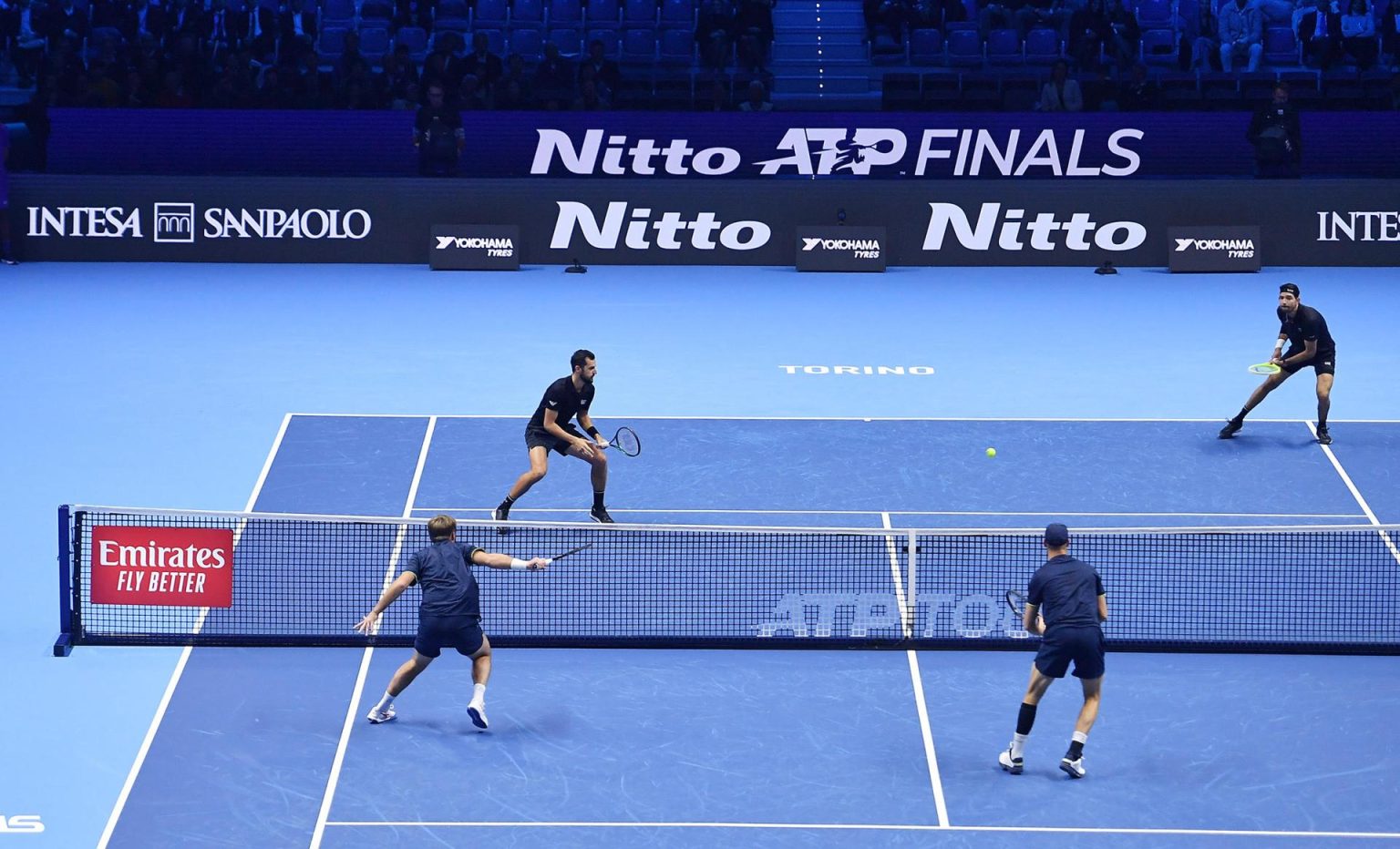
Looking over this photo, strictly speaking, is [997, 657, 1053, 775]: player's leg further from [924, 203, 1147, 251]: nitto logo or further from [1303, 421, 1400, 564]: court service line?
[924, 203, 1147, 251]: nitto logo

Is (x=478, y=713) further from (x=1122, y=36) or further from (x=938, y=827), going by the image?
(x=1122, y=36)

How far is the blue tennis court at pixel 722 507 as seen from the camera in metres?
11.6

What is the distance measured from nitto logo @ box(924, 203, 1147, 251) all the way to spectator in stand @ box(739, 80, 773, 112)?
2981 mm

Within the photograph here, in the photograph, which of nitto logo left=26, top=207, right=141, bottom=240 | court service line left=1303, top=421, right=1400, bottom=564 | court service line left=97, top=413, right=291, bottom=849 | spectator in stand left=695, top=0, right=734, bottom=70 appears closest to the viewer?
court service line left=97, top=413, right=291, bottom=849

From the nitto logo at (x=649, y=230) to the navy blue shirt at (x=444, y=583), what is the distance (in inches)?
645

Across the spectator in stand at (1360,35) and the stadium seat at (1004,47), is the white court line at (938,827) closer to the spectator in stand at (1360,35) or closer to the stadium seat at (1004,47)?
the stadium seat at (1004,47)

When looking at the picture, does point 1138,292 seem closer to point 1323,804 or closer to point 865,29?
point 865,29

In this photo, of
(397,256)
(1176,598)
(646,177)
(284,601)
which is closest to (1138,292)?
(646,177)

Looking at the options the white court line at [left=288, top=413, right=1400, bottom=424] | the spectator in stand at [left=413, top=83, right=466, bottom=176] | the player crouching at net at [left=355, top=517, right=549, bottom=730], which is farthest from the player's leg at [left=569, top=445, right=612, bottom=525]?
the spectator in stand at [left=413, top=83, right=466, bottom=176]

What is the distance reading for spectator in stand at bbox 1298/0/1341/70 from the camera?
30453 millimetres

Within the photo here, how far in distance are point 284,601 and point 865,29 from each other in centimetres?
1959

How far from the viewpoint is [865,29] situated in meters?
31.8

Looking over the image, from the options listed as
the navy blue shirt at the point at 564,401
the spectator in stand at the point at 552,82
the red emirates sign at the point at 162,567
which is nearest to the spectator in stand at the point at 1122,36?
the spectator in stand at the point at 552,82

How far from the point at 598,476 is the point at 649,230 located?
1239cm
